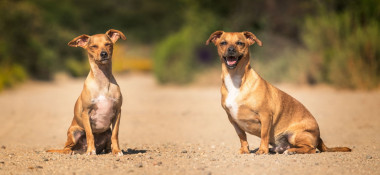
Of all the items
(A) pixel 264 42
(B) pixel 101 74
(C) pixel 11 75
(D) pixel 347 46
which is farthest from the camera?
(A) pixel 264 42

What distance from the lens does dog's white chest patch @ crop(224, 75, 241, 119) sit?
641 cm

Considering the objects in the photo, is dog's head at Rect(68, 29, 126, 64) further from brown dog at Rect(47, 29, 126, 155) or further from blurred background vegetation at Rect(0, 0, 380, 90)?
blurred background vegetation at Rect(0, 0, 380, 90)

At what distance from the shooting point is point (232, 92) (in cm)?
652

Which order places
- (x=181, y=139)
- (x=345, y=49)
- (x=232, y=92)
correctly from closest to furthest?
(x=232, y=92)
(x=181, y=139)
(x=345, y=49)

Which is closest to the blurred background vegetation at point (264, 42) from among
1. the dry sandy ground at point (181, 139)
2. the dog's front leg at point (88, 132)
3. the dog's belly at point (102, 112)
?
the dry sandy ground at point (181, 139)

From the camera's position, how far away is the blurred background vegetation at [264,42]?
1772 cm

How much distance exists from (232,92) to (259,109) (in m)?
0.43

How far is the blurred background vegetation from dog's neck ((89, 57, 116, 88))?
40.7 ft

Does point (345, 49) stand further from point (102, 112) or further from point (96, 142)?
point (102, 112)

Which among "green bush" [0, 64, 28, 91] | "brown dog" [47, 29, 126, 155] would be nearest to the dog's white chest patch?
"brown dog" [47, 29, 126, 155]

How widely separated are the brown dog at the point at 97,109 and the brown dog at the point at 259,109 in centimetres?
151

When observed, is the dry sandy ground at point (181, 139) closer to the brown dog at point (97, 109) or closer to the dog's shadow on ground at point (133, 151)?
the dog's shadow on ground at point (133, 151)

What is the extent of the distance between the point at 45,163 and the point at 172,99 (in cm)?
Answer: 1205

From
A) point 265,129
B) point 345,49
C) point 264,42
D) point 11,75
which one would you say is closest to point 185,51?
point 264,42
